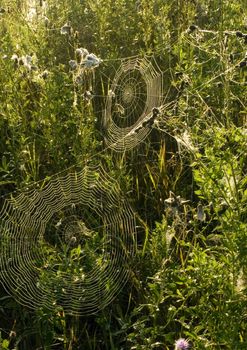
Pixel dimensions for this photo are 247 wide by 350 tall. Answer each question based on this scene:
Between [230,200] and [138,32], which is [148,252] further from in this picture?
[138,32]

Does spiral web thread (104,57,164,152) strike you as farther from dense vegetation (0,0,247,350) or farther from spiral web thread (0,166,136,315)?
spiral web thread (0,166,136,315)

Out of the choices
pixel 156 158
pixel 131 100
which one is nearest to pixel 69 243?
pixel 156 158

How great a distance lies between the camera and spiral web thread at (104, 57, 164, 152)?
3725 millimetres

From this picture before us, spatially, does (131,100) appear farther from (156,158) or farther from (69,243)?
(69,243)

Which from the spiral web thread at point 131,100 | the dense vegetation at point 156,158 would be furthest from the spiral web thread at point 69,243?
the spiral web thread at point 131,100

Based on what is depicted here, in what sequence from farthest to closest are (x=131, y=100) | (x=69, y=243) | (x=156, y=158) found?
(x=131, y=100)
(x=156, y=158)
(x=69, y=243)

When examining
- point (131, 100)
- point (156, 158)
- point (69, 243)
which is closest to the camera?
point (69, 243)

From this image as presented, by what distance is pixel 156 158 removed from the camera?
3605 millimetres

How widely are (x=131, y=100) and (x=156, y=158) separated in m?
0.78

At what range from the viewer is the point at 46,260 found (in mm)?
2875

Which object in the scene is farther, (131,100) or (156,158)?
(131,100)

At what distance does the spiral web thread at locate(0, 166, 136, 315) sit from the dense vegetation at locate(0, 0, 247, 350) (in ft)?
0.21

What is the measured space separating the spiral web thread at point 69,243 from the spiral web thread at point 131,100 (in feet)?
1.31

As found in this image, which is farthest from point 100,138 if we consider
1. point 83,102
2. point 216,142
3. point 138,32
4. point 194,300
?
point 216,142
